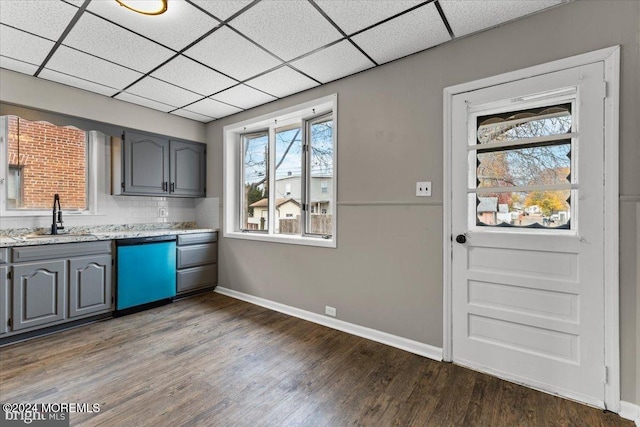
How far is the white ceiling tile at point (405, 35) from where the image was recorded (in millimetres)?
2053

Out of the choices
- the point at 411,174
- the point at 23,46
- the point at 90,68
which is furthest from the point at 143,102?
the point at 411,174

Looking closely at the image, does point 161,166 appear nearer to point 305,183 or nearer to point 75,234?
point 75,234

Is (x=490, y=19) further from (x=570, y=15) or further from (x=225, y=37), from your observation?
(x=225, y=37)

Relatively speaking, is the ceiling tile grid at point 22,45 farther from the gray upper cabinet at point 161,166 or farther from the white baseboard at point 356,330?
the white baseboard at point 356,330

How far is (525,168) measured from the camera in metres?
2.06

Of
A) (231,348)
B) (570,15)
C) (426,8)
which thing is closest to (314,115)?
(426,8)

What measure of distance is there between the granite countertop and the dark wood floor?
2.98 ft

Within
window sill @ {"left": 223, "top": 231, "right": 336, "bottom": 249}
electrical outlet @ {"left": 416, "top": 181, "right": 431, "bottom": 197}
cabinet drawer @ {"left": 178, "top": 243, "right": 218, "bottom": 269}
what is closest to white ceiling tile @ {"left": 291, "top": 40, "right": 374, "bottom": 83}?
electrical outlet @ {"left": 416, "top": 181, "right": 431, "bottom": 197}

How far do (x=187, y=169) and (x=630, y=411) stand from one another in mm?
4878

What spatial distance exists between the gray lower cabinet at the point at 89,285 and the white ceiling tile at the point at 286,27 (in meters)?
2.75

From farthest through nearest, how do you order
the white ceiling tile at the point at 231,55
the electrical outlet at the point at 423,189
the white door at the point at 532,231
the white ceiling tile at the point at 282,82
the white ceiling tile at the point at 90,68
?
the white ceiling tile at the point at 282,82 → the white ceiling tile at the point at 90,68 → the electrical outlet at the point at 423,189 → the white ceiling tile at the point at 231,55 → the white door at the point at 532,231

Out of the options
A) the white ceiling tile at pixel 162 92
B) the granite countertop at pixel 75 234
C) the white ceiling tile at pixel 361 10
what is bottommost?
the granite countertop at pixel 75 234

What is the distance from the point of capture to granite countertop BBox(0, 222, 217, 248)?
2.73 m

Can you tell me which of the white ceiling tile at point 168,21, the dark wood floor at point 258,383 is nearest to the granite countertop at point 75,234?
the dark wood floor at point 258,383
